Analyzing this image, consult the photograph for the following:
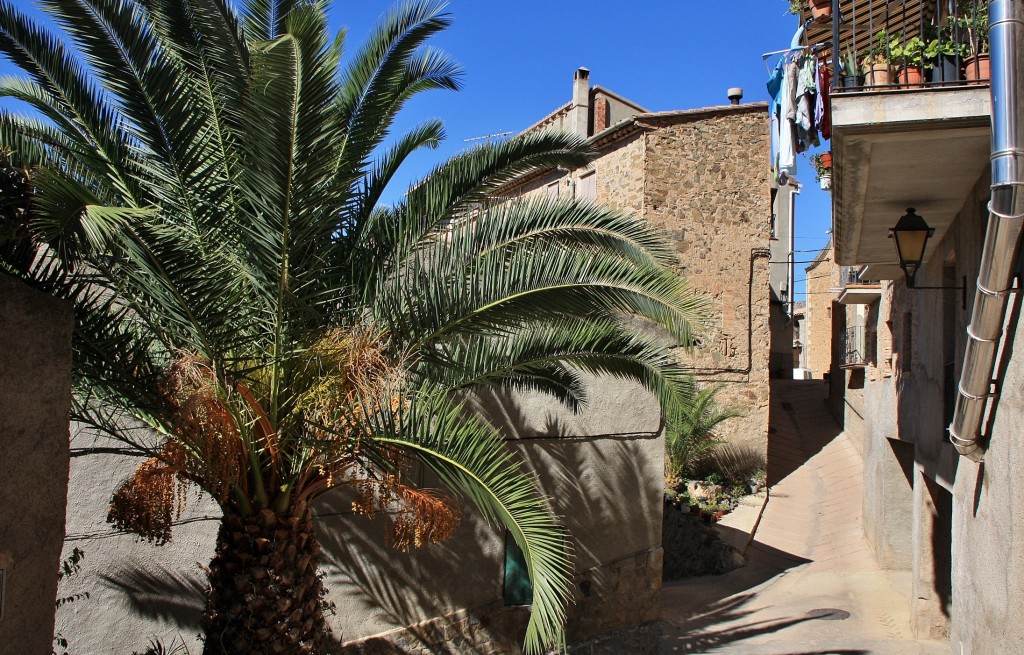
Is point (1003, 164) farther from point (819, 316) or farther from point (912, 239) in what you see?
point (819, 316)

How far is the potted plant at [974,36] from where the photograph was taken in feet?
16.6

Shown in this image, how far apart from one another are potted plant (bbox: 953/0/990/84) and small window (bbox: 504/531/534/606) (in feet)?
19.4

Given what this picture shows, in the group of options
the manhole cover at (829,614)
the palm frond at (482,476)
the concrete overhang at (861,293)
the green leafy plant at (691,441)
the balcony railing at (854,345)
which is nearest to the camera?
the palm frond at (482,476)

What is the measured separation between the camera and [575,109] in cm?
2002

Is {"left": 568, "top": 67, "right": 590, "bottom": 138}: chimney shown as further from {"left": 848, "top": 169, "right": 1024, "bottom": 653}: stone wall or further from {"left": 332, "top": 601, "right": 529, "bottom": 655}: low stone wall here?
{"left": 332, "top": 601, "right": 529, "bottom": 655}: low stone wall

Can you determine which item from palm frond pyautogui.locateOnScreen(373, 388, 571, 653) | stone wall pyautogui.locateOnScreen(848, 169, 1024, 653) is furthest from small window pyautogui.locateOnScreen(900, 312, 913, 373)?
palm frond pyautogui.locateOnScreen(373, 388, 571, 653)

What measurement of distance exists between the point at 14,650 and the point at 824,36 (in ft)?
25.2

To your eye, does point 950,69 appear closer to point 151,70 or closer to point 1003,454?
point 1003,454

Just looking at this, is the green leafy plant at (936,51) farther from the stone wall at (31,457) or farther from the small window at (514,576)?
the small window at (514,576)

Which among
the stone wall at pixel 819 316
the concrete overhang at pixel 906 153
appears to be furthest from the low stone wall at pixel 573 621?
the stone wall at pixel 819 316

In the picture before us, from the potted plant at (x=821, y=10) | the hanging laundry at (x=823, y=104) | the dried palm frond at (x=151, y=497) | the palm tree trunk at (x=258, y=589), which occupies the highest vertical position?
the potted plant at (x=821, y=10)

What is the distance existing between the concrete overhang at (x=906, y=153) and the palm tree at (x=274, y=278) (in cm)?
158

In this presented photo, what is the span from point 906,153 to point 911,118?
587mm

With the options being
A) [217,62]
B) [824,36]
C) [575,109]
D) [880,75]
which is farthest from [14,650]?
[575,109]
